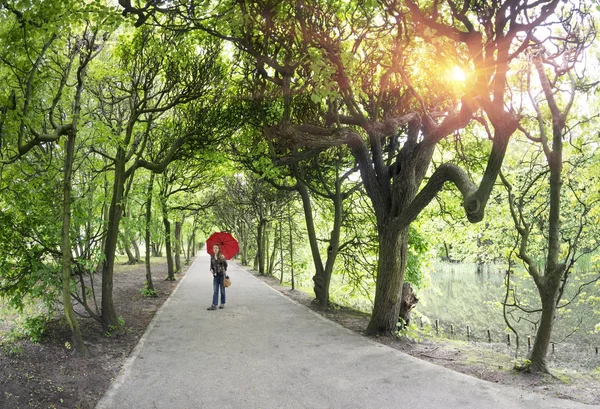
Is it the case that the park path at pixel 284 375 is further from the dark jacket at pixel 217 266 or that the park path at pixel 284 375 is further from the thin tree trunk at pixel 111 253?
the dark jacket at pixel 217 266

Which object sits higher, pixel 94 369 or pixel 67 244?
pixel 67 244

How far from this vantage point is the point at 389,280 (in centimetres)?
805

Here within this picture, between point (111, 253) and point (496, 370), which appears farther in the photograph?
point (111, 253)

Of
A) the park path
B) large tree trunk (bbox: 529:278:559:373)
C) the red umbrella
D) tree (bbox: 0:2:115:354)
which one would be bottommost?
the park path

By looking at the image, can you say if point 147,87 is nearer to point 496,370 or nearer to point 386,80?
point 386,80

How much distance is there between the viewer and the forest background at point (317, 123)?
5.49 m

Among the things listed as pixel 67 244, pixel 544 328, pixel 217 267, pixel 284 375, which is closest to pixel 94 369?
pixel 67 244

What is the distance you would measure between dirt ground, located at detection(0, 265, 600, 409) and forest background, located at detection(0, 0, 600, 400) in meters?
0.28

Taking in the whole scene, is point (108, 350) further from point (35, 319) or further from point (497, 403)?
point (497, 403)

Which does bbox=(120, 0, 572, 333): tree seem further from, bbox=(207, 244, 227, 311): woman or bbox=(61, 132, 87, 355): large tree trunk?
bbox=(207, 244, 227, 311): woman

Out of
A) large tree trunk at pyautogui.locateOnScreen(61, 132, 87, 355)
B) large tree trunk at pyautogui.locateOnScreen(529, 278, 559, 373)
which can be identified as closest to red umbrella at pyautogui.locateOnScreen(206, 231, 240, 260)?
large tree trunk at pyautogui.locateOnScreen(61, 132, 87, 355)

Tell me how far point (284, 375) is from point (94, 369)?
109 inches

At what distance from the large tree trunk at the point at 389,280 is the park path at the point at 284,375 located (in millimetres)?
602

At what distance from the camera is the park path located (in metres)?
4.79
